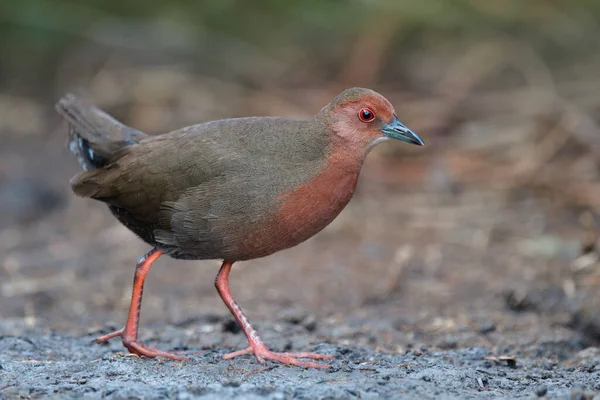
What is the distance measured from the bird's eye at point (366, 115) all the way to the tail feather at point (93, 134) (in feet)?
4.72

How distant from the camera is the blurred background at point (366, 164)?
21.8ft

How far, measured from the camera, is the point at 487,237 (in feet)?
27.2

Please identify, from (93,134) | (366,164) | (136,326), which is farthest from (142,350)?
(366,164)

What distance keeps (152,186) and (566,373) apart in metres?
2.42

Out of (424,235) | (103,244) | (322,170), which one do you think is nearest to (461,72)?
(424,235)

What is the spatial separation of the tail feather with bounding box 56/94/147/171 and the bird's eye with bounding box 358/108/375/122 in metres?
1.44

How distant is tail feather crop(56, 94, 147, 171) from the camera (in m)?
5.48

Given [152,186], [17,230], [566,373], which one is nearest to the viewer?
[566,373]

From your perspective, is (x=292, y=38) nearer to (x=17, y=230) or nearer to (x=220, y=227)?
(x=17, y=230)

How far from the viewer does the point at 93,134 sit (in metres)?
5.56

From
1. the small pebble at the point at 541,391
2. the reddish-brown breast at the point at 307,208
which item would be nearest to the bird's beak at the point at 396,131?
the reddish-brown breast at the point at 307,208

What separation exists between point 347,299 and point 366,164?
2954 mm

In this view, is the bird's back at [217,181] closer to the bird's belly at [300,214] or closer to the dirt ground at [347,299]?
the bird's belly at [300,214]

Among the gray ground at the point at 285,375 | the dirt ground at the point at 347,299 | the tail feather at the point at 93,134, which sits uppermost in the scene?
the tail feather at the point at 93,134
